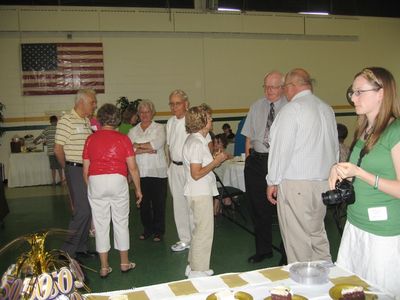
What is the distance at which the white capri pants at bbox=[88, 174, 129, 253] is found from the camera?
11.6 feet

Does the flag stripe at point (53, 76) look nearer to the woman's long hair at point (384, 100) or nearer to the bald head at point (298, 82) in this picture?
the bald head at point (298, 82)

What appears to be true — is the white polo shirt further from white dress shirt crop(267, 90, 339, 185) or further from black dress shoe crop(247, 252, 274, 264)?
black dress shoe crop(247, 252, 274, 264)

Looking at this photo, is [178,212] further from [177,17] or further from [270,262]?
[177,17]

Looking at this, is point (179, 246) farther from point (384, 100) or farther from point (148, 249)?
point (384, 100)

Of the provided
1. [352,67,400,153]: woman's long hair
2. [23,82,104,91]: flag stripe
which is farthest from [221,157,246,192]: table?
[23,82,104,91]: flag stripe

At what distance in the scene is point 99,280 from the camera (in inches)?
149

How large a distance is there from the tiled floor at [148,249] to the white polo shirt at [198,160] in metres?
0.99

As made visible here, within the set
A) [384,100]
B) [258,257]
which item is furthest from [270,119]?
[384,100]

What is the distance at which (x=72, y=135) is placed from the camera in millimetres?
3953

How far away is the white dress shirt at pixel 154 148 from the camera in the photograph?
15.2 ft

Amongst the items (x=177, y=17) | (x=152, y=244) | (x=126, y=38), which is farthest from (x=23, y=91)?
(x=152, y=244)

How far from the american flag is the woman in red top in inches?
295

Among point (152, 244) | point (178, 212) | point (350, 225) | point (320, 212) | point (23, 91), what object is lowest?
point (152, 244)

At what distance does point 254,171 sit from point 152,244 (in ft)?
5.43
